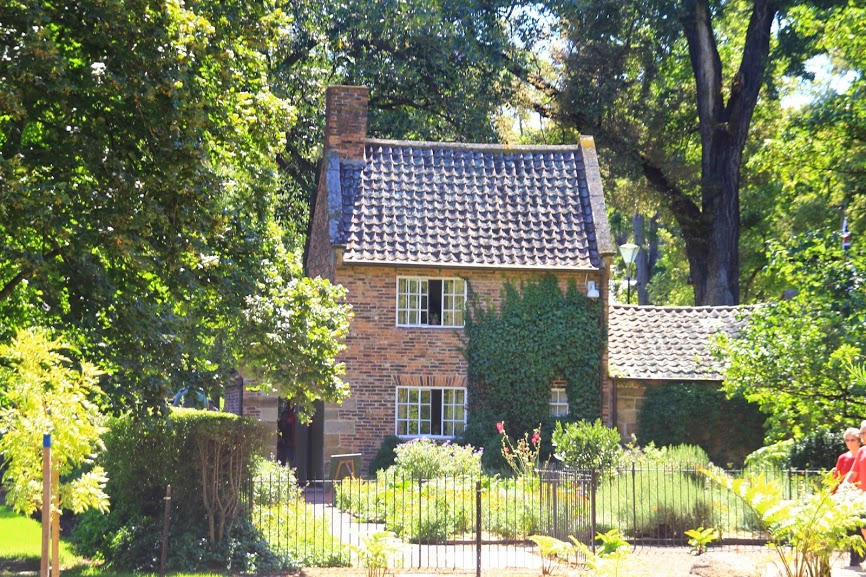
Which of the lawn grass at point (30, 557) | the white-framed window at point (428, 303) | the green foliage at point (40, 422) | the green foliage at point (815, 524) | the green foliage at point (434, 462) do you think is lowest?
the lawn grass at point (30, 557)

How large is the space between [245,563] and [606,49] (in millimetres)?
27433

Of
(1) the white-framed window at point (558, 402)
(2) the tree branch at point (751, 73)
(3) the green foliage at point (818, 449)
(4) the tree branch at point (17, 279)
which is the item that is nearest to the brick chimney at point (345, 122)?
(1) the white-framed window at point (558, 402)

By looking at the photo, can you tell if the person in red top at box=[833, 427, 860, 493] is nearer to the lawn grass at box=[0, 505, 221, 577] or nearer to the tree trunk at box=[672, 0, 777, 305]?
the lawn grass at box=[0, 505, 221, 577]

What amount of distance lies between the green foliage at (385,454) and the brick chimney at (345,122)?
719 cm

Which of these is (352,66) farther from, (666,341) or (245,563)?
(245,563)

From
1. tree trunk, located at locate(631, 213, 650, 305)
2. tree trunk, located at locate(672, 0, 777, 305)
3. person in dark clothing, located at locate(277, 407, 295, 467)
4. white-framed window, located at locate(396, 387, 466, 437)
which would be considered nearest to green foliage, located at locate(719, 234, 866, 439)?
white-framed window, located at locate(396, 387, 466, 437)

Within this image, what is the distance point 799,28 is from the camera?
25.2 meters

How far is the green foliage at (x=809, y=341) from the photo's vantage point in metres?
18.9

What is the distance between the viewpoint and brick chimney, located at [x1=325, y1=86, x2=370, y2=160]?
2838 centimetres

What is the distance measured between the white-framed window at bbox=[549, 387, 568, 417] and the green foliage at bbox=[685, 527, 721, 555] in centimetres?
948

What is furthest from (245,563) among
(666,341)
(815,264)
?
(666,341)

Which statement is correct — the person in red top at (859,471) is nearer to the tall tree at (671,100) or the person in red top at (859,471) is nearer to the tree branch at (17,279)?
the tree branch at (17,279)

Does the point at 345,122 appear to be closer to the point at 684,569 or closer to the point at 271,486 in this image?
the point at 271,486

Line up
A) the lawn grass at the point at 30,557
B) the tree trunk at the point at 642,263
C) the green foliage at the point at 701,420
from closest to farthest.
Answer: the lawn grass at the point at 30,557 → the green foliage at the point at 701,420 → the tree trunk at the point at 642,263
